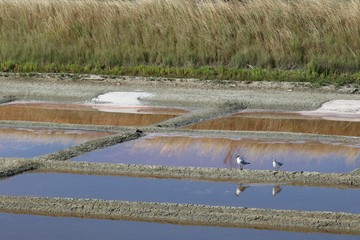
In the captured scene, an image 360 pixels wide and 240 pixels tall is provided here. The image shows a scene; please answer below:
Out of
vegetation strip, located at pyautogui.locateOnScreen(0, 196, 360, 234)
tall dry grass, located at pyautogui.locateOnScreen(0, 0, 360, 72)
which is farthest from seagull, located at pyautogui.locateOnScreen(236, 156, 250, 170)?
tall dry grass, located at pyautogui.locateOnScreen(0, 0, 360, 72)

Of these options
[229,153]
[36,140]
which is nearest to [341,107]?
[229,153]

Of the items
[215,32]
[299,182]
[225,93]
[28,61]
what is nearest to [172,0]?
[215,32]

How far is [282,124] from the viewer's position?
44.4 ft

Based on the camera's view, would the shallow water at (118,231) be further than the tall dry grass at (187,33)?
No

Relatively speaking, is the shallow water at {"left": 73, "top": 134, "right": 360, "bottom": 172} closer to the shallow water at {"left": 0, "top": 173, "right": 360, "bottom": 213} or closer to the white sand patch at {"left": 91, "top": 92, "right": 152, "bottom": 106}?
the shallow water at {"left": 0, "top": 173, "right": 360, "bottom": 213}

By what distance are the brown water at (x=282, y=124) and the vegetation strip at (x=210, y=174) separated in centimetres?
299

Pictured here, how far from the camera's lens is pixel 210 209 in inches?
332

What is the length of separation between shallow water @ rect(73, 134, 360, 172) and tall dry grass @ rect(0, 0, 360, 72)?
5591 mm

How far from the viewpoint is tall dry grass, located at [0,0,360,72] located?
1789cm

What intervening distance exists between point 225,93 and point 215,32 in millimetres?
3238

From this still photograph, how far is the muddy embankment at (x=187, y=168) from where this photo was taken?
8.20 metres

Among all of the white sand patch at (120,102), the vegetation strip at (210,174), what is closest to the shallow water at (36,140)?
the vegetation strip at (210,174)

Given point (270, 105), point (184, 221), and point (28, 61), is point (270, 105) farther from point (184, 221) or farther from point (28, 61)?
point (184, 221)

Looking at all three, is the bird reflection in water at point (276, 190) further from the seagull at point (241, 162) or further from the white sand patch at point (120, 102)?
the white sand patch at point (120, 102)
